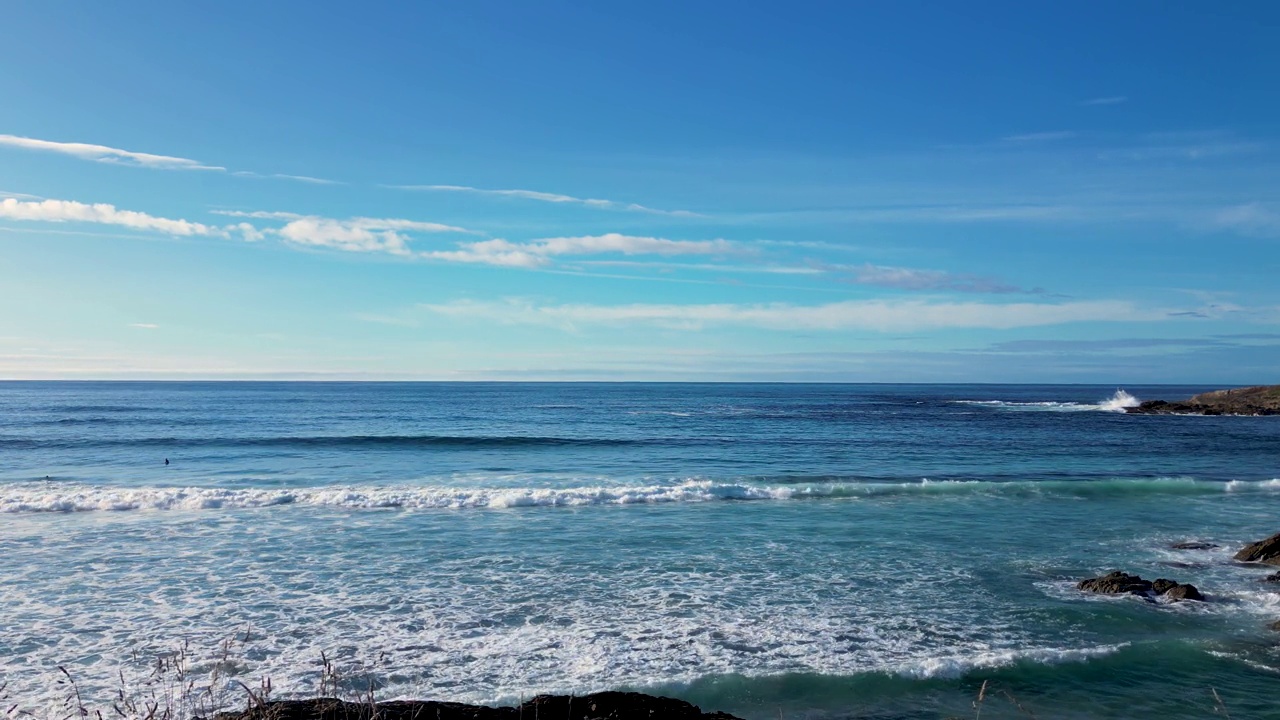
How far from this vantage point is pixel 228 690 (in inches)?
320

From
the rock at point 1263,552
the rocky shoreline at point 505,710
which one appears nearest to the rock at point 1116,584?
the rock at point 1263,552

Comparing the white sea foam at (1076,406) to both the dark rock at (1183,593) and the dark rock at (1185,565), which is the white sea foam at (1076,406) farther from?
the dark rock at (1183,593)

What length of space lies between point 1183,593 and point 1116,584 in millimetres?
902

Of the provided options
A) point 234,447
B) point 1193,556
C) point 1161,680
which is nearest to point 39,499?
point 234,447

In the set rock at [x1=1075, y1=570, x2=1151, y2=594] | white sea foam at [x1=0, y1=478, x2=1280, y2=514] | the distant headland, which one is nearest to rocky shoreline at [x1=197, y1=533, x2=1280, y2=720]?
rock at [x1=1075, y1=570, x2=1151, y2=594]

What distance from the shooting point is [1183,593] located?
38.4ft

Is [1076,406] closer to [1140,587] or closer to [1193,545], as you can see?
[1193,545]

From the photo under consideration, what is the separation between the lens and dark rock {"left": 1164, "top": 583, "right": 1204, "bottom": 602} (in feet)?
38.3

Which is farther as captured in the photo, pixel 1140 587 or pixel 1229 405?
pixel 1229 405

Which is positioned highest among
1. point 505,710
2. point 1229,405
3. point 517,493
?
point 1229,405

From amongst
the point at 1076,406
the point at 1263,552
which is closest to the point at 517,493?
the point at 1263,552

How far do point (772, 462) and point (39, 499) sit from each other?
24744mm

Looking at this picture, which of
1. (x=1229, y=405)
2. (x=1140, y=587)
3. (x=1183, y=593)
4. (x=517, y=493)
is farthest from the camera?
(x=1229, y=405)

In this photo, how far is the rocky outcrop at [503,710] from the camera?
5555 millimetres
